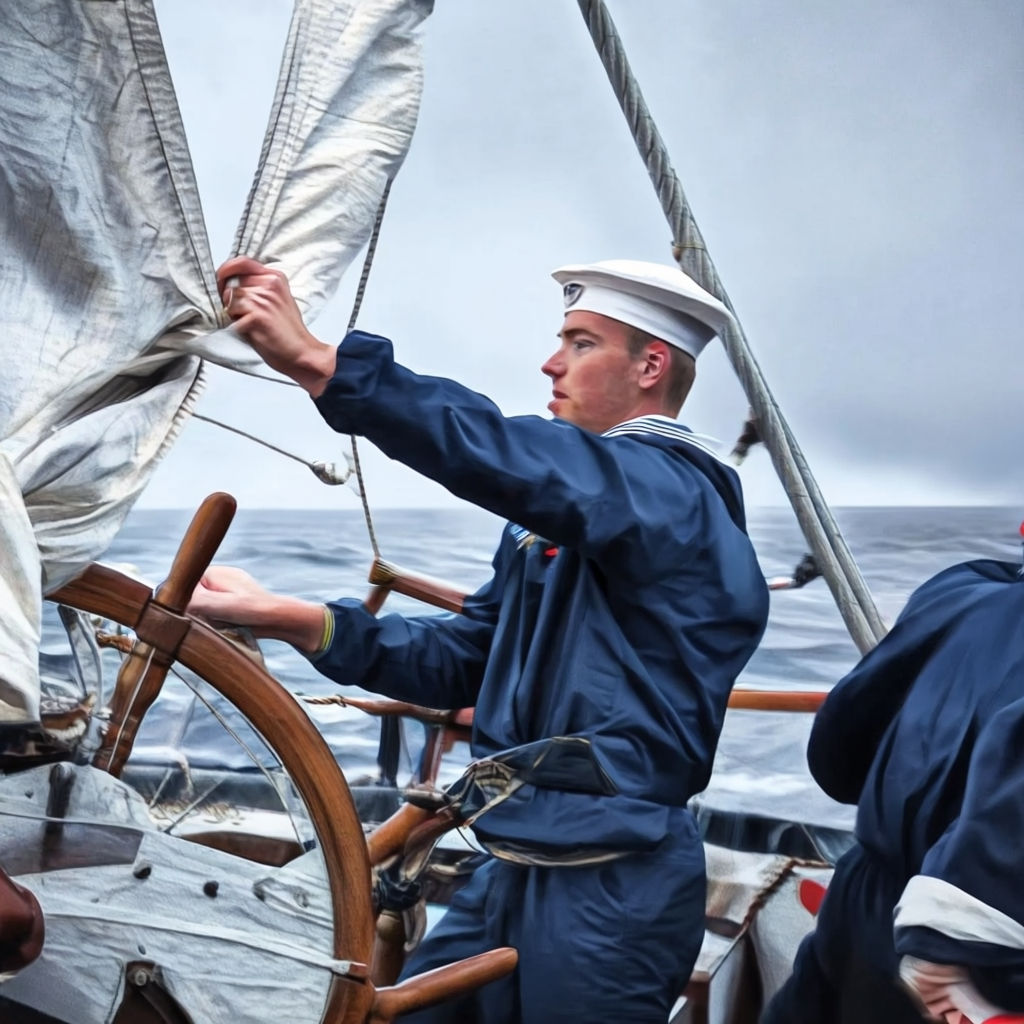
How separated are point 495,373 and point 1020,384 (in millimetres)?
924

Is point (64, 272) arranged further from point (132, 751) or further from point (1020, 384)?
point (1020, 384)

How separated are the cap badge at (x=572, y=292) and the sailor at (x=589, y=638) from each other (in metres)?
0.05

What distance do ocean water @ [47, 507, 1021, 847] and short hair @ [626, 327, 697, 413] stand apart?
2.05 feet

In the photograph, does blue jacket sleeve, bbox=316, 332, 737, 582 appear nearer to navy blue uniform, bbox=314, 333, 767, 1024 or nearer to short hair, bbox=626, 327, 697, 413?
navy blue uniform, bbox=314, 333, 767, 1024

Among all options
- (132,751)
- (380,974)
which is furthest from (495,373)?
(132,751)

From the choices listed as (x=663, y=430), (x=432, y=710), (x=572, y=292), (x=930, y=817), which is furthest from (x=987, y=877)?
(x=432, y=710)

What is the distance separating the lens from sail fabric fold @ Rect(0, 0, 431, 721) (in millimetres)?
1066

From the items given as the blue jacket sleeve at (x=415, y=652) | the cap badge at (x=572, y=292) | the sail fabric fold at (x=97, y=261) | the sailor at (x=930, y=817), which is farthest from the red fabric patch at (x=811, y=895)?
the sail fabric fold at (x=97, y=261)

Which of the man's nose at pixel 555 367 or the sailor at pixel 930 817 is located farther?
the man's nose at pixel 555 367

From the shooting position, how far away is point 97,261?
1.11m

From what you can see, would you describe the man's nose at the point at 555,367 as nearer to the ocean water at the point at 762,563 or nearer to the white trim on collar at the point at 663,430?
the white trim on collar at the point at 663,430

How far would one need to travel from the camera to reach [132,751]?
1.10 metres

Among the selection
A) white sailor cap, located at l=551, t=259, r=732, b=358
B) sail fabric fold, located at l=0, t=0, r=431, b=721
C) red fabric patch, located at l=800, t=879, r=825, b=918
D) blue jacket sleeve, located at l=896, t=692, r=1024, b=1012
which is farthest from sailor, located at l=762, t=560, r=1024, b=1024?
sail fabric fold, located at l=0, t=0, r=431, b=721

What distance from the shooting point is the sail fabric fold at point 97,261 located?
1066mm
